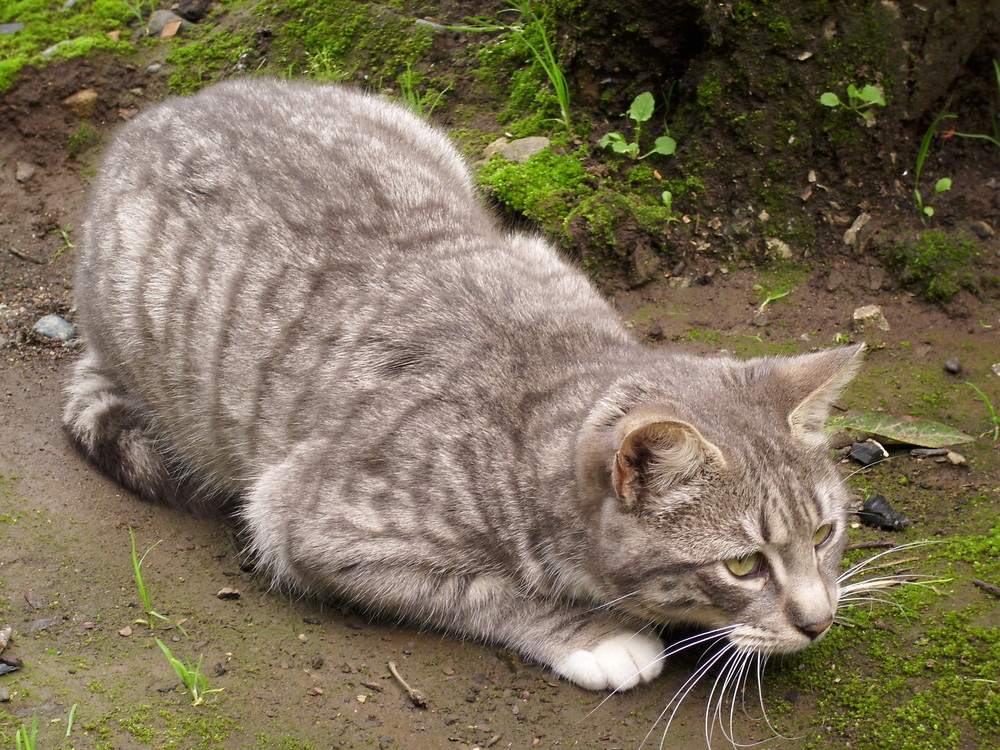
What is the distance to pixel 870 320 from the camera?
179 inches

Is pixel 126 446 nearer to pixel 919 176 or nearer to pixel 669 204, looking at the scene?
pixel 669 204

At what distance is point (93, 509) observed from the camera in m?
3.94

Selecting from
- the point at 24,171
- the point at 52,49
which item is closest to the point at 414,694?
the point at 24,171

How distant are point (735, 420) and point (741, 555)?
1.34 feet

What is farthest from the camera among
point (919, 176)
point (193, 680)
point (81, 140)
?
point (81, 140)

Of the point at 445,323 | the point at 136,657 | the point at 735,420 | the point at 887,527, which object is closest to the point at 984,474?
the point at 887,527

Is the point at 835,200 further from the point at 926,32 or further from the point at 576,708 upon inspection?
the point at 576,708

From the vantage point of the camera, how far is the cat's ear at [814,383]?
3045mm

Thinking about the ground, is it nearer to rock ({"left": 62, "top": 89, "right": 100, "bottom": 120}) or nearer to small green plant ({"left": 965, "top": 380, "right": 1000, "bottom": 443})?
small green plant ({"left": 965, "top": 380, "right": 1000, "bottom": 443})

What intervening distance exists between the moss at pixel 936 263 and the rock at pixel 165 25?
179 inches

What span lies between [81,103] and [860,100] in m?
4.39

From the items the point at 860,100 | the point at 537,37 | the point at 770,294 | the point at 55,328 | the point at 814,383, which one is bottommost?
the point at 55,328

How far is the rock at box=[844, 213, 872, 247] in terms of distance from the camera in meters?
4.78

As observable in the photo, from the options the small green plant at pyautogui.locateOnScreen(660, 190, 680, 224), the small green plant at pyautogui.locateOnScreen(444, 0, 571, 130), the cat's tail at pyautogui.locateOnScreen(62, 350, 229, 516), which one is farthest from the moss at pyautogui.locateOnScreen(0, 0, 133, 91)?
the small green plant at pyautogui.locateOnScreen(660, 190, 680, 224)
